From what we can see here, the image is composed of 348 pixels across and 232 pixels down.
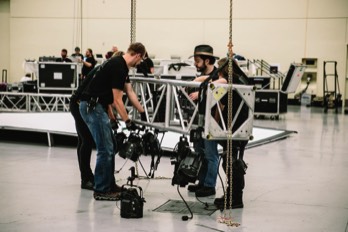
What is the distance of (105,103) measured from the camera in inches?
231

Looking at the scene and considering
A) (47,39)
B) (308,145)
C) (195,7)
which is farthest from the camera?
(47,39)

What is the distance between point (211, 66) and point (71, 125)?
15.5ft

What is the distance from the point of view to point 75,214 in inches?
209

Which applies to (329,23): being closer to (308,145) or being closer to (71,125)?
(308,145)

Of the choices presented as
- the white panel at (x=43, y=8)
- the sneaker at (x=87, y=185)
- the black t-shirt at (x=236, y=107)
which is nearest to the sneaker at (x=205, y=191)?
the black t-shirt at (x=236, y=107)

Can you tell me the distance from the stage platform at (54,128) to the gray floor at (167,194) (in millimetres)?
310

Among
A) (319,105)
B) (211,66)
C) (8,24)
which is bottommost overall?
(319,105)

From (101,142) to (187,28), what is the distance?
738 inches

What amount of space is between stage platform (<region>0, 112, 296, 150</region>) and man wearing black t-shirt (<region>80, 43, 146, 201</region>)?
281 cm

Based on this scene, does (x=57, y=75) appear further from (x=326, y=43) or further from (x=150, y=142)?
(x=326, y=43)

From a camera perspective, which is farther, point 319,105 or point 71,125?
point 319,105

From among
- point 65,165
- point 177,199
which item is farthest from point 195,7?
point 177,199

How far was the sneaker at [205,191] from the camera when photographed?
20.6ft

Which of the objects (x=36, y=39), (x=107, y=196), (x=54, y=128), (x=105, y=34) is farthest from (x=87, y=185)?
(x=36, y=39)
